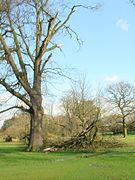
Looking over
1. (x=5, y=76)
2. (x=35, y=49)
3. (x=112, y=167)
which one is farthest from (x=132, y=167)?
(x=35, y=49)

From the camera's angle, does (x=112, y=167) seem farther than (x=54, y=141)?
No

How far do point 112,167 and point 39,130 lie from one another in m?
14.8

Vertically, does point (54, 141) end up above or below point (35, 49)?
below

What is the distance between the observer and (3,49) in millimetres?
28156

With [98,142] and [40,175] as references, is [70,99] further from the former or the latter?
Answer: [40,175]

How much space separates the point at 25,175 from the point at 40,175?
1.66 feet

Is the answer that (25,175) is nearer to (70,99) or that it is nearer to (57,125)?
(57,125)

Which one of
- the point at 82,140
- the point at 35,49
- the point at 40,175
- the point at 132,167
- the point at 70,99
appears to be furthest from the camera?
the point at 70,99

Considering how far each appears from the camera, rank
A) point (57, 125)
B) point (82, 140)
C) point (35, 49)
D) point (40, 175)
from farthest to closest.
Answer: point (57, 125) → point (35, 49) → point (82, 140) → point (40, 175)

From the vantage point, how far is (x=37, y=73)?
29.1 metres

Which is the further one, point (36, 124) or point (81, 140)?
point (36, 124)

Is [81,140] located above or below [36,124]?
below

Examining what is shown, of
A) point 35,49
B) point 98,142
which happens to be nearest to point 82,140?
point 98,142

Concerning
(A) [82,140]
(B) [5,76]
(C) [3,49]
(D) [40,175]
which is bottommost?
(D) [40,175]
